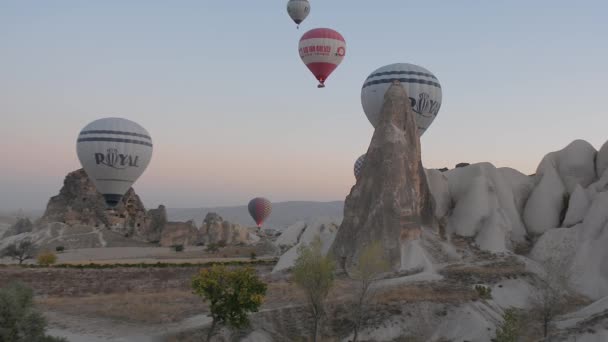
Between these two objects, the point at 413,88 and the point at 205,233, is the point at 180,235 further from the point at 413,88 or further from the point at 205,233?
the point at 413,88

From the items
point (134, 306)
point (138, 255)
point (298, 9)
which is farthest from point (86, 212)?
point (134, 306)

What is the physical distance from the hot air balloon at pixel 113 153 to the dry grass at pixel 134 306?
1101 inches

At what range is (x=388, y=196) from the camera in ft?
150

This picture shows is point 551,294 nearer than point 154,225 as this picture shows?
Yes

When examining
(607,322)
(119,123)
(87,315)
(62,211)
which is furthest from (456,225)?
(62,211)

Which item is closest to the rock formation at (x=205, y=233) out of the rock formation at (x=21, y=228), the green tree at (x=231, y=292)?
the rock formation at (x=21, y=228)

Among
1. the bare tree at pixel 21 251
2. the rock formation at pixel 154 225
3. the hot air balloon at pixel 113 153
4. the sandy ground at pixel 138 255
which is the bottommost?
the sandy ground at pixel 138 255

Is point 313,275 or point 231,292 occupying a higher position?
point 313,275

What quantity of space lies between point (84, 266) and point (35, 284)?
12921 mm

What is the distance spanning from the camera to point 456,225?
186ft

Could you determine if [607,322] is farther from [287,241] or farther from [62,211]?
[62,211]

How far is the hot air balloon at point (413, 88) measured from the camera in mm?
63256

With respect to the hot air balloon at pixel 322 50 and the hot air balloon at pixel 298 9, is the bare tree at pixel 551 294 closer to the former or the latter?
the hot air balloon at pixel 322 50

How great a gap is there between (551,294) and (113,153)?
162 ft
